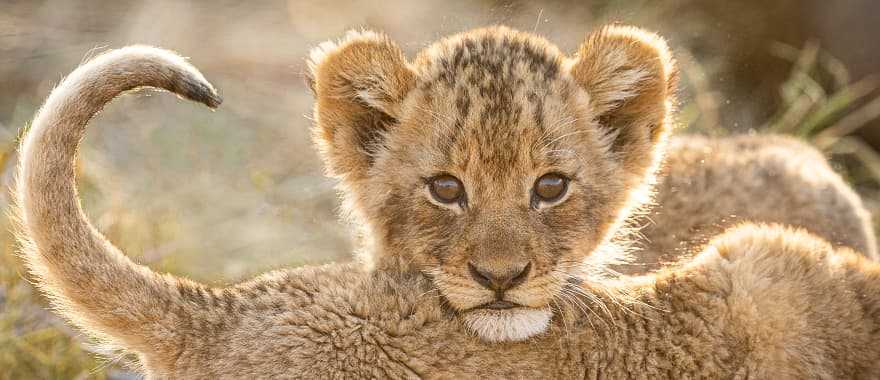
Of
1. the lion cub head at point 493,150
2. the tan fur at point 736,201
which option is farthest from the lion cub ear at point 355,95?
the tan fur at point 736,201

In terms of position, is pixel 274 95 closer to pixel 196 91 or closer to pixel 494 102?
pixel 494 102

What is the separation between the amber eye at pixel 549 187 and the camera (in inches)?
145

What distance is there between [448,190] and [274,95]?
4247 mm

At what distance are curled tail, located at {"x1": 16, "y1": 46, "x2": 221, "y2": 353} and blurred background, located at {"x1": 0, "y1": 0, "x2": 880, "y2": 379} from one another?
2.11 meters

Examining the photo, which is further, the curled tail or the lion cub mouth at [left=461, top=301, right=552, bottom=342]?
the lion cub mouth at [left=461, top=301, right=552, bottom=342]

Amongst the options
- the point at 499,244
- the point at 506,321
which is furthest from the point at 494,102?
the point at 506,321

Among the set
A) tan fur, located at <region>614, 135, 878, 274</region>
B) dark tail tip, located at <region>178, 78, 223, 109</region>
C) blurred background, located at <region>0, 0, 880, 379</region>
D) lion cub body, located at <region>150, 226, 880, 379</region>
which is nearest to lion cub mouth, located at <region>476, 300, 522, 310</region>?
lion cub body, located at <region>150, 226, 880, 379</region>

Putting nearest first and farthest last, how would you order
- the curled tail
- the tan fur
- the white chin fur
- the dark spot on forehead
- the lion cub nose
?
the curled tail → the white chin fur → the lion cub nose → the dark spot on forehead → the tan fur

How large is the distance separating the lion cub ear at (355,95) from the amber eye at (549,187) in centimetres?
57

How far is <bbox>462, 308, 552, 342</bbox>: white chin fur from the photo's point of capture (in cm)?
329

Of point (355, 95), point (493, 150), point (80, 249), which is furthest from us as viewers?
point (355, 95)

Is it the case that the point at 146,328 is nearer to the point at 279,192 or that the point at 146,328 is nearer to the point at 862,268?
the point at 862,268

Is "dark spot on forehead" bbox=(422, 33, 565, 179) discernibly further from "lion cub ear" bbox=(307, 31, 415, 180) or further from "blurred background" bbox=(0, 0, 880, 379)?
"blurred background" bbox=(0, 0, 880, 379)

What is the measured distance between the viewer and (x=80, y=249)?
3.12 meters
